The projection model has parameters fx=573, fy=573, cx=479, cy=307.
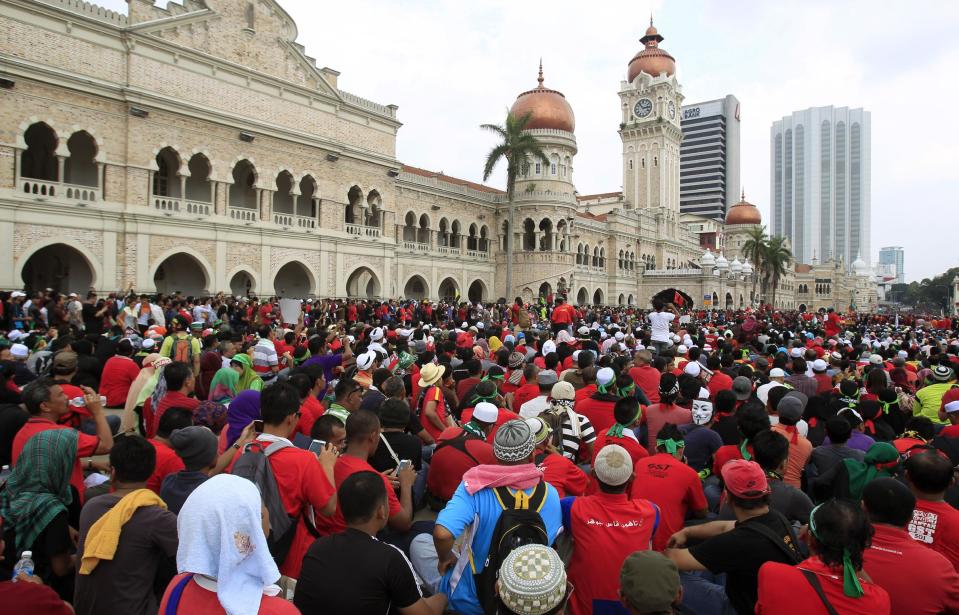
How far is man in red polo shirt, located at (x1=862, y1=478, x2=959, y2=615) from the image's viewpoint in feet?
9.07

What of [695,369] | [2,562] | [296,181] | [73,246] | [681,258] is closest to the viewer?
[2,562]

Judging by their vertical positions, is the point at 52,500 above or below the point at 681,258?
below

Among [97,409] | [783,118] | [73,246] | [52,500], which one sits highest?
[783,118]

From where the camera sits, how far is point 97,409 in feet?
15.6

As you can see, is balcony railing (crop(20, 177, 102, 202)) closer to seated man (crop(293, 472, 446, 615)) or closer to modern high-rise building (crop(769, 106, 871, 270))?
seated man (crop(293, 472, 446, 615))

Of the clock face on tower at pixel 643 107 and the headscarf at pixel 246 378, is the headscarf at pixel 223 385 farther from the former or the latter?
the clock face on tower at pixel 643 107

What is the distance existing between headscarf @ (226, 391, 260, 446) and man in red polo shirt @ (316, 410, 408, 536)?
61.7 inches

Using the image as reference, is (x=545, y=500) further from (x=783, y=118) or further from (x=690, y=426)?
(x=783, y=118)

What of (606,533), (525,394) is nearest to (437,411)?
(525,394)

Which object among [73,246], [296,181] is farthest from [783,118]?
[73,246]

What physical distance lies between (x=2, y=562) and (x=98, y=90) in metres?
21.3

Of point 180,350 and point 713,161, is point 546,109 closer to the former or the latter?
point 180,350

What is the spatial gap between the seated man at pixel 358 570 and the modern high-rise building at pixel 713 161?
11794cm

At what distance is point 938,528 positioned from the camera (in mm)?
3418
